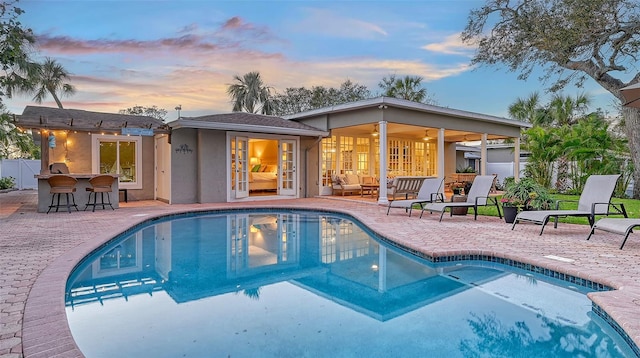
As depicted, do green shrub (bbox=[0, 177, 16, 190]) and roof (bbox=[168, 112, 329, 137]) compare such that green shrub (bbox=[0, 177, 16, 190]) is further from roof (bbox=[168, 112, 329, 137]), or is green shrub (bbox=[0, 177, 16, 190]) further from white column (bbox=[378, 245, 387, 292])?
white column (bbox=[378, 245, 387, 292])

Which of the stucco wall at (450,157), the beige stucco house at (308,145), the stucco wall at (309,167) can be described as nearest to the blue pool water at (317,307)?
the beige stucco house at (308,145)

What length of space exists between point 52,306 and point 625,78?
19651 mm

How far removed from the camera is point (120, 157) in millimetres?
12867

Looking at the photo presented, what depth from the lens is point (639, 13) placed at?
12.3m

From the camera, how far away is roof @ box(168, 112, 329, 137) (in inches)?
452

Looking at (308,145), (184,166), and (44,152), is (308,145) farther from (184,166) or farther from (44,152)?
(44,152)

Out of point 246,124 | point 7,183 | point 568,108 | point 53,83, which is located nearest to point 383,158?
point 246,124

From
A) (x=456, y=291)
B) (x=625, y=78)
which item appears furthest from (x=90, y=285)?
(x=625, y=78)

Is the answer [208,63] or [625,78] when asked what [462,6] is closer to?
[625,78]

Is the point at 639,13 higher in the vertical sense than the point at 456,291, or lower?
higher

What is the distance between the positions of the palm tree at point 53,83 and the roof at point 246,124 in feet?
55.2

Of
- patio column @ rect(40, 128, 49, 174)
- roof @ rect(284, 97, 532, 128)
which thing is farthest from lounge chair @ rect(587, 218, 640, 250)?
patio column @ rect(40, 128, 49, 174)

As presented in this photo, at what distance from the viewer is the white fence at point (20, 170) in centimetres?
2133

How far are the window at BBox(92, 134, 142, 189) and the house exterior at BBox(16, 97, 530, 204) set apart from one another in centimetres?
3
